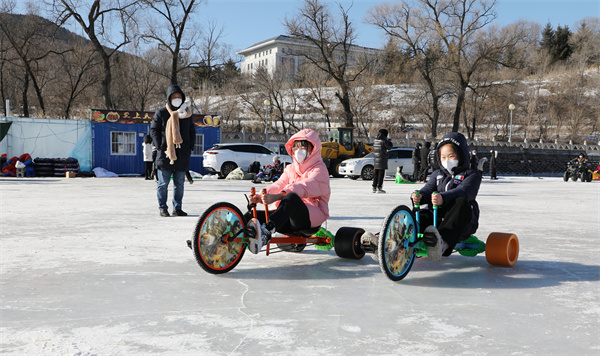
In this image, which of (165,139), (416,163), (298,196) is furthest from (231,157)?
(298,196)

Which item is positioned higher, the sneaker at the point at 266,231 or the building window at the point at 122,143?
the building window at the point at 122,143

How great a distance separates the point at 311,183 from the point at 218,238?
1.03 meters

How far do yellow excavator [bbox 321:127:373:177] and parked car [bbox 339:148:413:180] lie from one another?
69.0 inches

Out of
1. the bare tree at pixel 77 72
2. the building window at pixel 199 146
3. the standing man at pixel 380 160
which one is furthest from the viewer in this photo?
the bare tree at pixel 77 72

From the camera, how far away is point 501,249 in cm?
481

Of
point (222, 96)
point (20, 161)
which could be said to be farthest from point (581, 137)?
point (20, 161)

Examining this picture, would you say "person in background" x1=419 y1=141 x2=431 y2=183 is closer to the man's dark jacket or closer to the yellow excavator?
the yellow excavator

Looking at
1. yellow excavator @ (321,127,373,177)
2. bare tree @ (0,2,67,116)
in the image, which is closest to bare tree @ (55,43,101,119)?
bare tree @ (0,2,67,116)

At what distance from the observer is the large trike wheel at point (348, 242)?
4949mm

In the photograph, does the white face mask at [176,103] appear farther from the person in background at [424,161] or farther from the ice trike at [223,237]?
the person in background at [424,161]

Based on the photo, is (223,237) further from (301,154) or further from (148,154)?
(148,154)

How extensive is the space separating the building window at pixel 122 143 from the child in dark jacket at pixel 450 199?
20.2 meters

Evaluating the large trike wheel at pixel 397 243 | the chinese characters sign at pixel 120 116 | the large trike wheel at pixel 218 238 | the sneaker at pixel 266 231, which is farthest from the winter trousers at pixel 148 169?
the large trike wheel at pixel 397 243

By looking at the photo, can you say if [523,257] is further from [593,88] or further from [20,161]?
[593,88]
